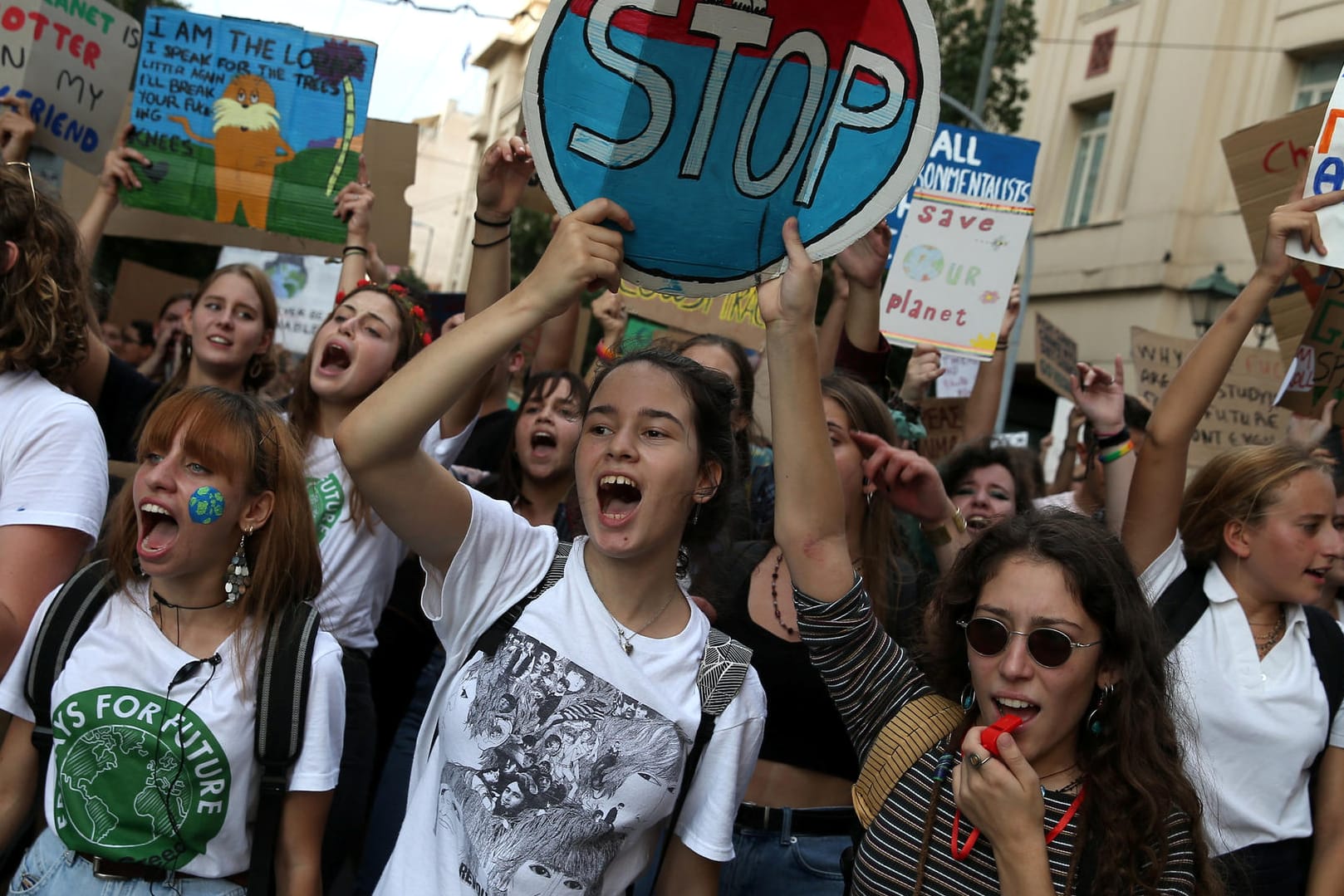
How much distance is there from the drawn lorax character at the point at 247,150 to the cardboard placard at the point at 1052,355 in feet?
13.5

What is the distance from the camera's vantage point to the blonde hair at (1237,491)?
2.98 metres

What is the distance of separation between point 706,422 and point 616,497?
0.25m

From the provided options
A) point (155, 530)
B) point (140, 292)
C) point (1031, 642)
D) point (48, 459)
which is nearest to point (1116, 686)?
point (1031, 642)

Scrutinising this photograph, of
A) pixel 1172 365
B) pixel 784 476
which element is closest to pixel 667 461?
pixel 784 476

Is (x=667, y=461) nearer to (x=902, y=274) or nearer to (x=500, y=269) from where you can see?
(x=500, y=269)

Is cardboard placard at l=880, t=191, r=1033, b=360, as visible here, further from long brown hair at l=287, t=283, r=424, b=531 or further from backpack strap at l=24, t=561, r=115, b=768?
backpack strap at l=24, t=561, r=115, b=768

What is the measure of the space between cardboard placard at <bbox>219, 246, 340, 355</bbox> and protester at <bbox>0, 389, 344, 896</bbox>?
6795 mm

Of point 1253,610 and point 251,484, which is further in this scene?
point 1253,610

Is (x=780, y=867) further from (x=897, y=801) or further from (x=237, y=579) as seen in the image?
(x=237, y=579)

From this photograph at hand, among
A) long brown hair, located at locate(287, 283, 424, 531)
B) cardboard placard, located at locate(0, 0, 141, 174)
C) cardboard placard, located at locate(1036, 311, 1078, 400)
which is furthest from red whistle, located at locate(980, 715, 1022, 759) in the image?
cardboard placard, located at locate(1036, 311, 1078, 400)

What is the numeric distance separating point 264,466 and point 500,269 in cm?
65

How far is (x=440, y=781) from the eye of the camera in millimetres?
2053

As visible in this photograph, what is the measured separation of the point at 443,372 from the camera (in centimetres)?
191

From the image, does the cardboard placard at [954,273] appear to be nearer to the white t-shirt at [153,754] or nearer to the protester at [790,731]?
the protester at [790,731]
